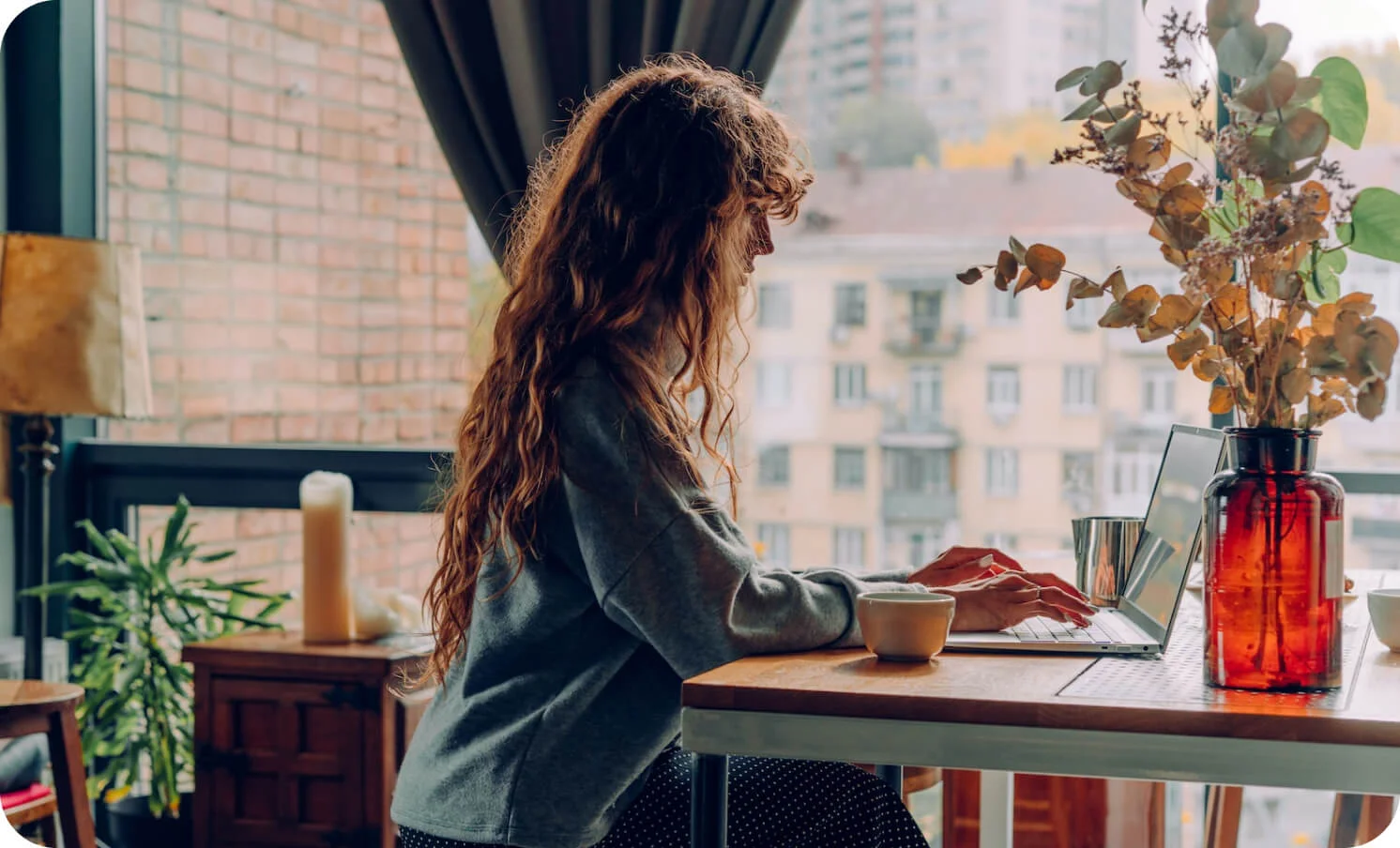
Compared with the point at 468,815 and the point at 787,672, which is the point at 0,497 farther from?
the point at 787,672

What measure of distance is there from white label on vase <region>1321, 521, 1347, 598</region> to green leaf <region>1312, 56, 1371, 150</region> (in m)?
0.35

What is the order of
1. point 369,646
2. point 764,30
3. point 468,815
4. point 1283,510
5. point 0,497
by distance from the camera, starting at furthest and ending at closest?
point 0,497, point 764,30, point 369,646, point 468,815, point 1283,510

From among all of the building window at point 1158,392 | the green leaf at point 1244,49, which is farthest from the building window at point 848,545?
the green leaf at point 1244,49

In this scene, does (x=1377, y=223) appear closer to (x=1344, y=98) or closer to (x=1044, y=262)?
(x=1344, y=98)

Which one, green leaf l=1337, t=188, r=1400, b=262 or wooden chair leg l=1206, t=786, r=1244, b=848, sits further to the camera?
wooden chair leg l=1206, t=786, r=1244, b=848

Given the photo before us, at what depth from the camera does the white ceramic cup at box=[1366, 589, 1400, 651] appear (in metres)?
1.41

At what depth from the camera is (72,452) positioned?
331 cm

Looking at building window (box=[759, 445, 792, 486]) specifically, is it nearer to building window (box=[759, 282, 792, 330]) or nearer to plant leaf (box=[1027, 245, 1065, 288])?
building window (box=[759, 282, 792, 330])

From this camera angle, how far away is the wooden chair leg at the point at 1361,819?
6.95 feet

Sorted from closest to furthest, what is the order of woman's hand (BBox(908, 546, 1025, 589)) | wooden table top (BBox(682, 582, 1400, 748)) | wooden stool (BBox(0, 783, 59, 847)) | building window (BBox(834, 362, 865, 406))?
wooden table top (BBox(682, 582, 1400, 748)) < woman's hand (BBox(908, 546, 1025, 589)) < wooden stool (BBox(0, 783, 59, 847)) < building window (BBox(834, 362, 865, 406))

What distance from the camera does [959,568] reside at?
1584mm

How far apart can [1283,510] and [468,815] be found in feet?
2.58

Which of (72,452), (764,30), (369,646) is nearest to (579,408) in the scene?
(369,646)

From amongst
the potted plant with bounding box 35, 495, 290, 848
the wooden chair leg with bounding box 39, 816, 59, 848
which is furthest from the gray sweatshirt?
the potted plant with bounding box 35, 495, 290, 848
